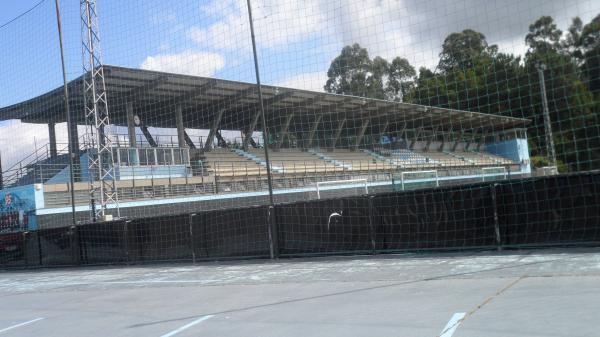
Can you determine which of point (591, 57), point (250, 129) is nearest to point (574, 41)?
point (591, 57)

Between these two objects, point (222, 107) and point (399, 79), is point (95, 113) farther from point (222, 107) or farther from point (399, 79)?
point (399, 79)

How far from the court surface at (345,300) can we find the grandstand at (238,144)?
552cm

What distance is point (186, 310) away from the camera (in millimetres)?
7914

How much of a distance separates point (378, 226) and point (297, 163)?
11.5m

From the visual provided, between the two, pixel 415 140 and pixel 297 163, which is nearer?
pixel 415 140

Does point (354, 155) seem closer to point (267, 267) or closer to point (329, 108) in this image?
point (329, 108)

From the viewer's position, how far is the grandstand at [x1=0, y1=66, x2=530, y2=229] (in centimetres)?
1622

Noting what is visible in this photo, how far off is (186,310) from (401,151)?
15059 millimetres

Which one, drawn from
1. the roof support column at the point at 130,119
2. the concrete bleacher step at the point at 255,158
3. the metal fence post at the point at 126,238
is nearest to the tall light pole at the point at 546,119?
the metal fence post at the point at 126,238

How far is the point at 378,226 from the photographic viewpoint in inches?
455

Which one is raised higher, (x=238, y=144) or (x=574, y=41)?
(x=238, y=144)

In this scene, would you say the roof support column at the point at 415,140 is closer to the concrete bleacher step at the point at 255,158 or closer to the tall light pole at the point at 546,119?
the concrete bleacher step at the point at 255,158

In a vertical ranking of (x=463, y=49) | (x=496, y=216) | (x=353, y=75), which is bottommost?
(x=496, y=216)

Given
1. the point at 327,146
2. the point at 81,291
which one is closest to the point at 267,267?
the point at 81,291
